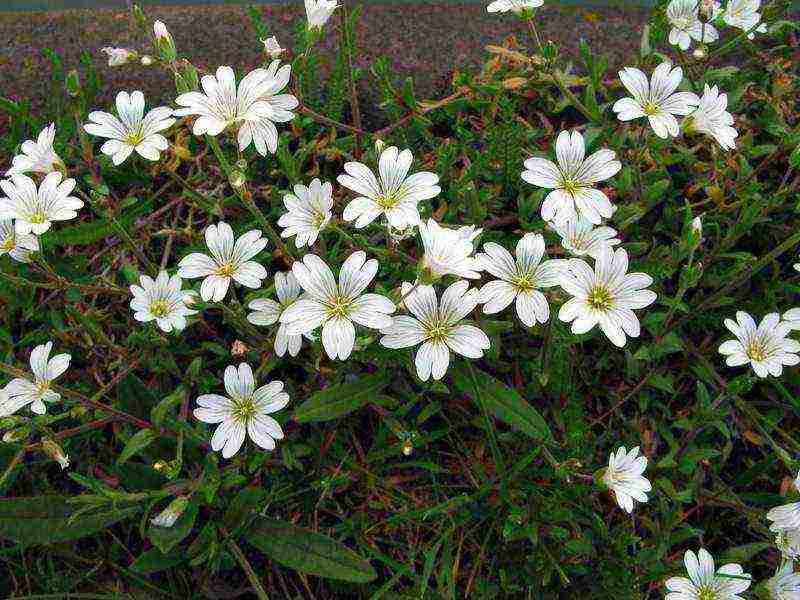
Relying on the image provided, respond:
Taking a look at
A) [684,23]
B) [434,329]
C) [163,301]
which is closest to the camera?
[434,329]

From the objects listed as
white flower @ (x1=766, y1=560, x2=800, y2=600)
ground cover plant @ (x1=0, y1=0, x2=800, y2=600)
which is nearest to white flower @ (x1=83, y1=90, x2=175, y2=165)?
ground cover plant @ (x1=0, y1=0, x2=800, y2=600)

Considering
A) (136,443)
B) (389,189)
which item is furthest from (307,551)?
(389,189)

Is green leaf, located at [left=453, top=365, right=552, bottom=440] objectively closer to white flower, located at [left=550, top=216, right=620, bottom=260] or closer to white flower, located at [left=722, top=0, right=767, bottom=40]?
white flower, located at [left=550, top=216, right=620, bottom=260]

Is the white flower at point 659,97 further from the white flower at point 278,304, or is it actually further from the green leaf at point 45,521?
the green leaf at point 45,521

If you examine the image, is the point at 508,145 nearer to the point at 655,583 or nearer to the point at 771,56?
the point at 771,56

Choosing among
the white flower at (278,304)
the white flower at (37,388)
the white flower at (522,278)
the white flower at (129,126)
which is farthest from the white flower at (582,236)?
the white flower at (37,388)

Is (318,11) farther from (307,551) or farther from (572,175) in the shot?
(307,551)

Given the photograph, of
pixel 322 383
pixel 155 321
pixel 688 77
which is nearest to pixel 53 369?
pixel 155 321
